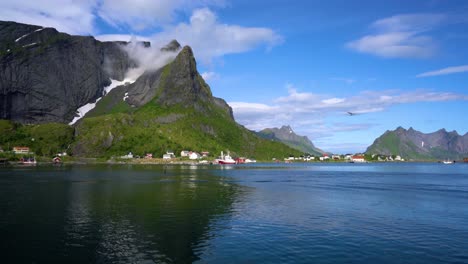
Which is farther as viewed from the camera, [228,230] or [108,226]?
[108,226]

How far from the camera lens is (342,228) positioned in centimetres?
4422

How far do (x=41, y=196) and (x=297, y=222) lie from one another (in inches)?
2075

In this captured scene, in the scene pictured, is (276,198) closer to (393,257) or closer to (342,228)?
(342,228)

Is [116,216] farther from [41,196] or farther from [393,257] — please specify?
[393,257]

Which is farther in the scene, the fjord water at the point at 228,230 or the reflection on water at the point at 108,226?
the fjord water at the point at 228,230

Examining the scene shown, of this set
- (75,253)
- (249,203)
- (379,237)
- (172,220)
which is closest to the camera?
(75,253)

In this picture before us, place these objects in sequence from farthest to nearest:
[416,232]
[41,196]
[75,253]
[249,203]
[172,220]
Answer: [41,196], [249,203], [172,220], [416,232], [75,253]

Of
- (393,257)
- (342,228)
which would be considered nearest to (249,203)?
(342,228)

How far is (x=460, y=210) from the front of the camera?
59.6 meters

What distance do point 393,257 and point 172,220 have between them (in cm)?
2730

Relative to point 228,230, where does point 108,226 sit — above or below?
above

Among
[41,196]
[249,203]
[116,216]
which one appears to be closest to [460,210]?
[249,203]

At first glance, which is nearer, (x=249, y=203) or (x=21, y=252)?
(x=21, y=252)

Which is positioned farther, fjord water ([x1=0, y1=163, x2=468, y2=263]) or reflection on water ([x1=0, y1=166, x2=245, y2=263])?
fjord water ([x1=0, y1=163, x2=468, y2=263])
